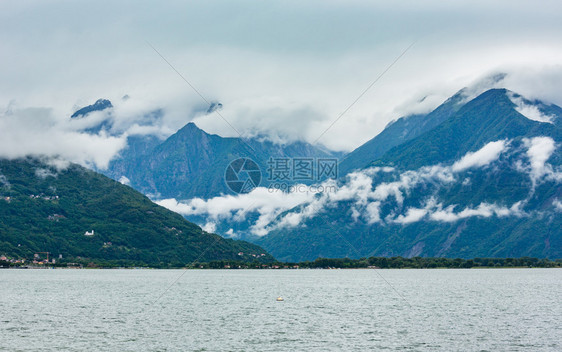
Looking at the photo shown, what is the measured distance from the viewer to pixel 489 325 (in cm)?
8906

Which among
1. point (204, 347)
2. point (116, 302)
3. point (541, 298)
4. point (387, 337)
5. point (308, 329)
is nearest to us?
point (204, 347)

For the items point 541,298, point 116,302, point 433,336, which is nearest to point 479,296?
point 541,298

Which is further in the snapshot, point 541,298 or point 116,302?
point 541,298

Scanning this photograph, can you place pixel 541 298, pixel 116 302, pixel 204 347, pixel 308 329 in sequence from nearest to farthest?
pixel 204 347 → pixel 308 329 → pixel 116 302 → pixel 541 298

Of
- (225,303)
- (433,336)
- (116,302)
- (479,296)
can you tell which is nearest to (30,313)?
(116,302)

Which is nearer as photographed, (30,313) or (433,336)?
(433,336)

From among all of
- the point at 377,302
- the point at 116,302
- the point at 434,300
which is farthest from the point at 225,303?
the point at 434,300

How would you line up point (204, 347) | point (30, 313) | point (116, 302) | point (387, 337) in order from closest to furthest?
point (204, 347) → point (387, 337) → point (30, 313) → point (116, 302)

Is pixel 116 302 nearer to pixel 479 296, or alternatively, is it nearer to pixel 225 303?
pixel 225 303

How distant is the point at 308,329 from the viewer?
282ft

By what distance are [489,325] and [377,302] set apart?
42.2 metres

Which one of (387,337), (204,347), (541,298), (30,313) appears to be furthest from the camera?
(541,298)

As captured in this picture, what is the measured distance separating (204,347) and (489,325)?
42832 mm

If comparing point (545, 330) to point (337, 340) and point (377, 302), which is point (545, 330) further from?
point (377, 302)
